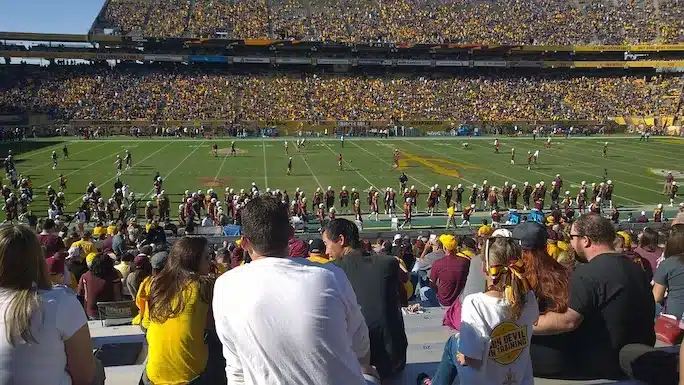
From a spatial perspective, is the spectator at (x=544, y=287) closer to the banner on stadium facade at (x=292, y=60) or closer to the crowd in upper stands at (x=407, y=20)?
the banner on stadium facade at (x=292, y=60)

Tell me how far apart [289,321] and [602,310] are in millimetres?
2214

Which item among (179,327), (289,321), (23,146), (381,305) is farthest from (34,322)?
(23,146)

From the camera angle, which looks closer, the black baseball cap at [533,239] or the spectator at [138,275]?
the black baseball cap at [533,239]

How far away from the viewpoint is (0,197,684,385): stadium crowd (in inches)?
85.4

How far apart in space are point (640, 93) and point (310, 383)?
232 feet

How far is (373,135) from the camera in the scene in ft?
167

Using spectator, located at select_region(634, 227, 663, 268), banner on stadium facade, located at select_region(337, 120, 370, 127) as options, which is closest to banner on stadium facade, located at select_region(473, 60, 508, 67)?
banner on stadium facade, located at select_region(337, 120, 370, 127)

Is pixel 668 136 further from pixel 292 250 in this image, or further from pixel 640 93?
pixel 292 250

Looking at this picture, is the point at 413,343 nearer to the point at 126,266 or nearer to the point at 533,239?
the point at 533,239

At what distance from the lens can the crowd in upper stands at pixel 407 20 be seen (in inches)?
2746

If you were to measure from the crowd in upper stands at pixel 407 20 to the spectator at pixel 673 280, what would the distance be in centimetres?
6715

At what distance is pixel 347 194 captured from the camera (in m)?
21.9

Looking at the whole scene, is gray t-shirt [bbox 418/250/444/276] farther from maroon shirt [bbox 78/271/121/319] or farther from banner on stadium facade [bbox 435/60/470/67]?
banner on stadium facade [bbox 435/60/470/67]

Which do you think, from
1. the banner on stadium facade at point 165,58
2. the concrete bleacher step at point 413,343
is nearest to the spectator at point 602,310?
the concrete bleacher step at point 413,343
